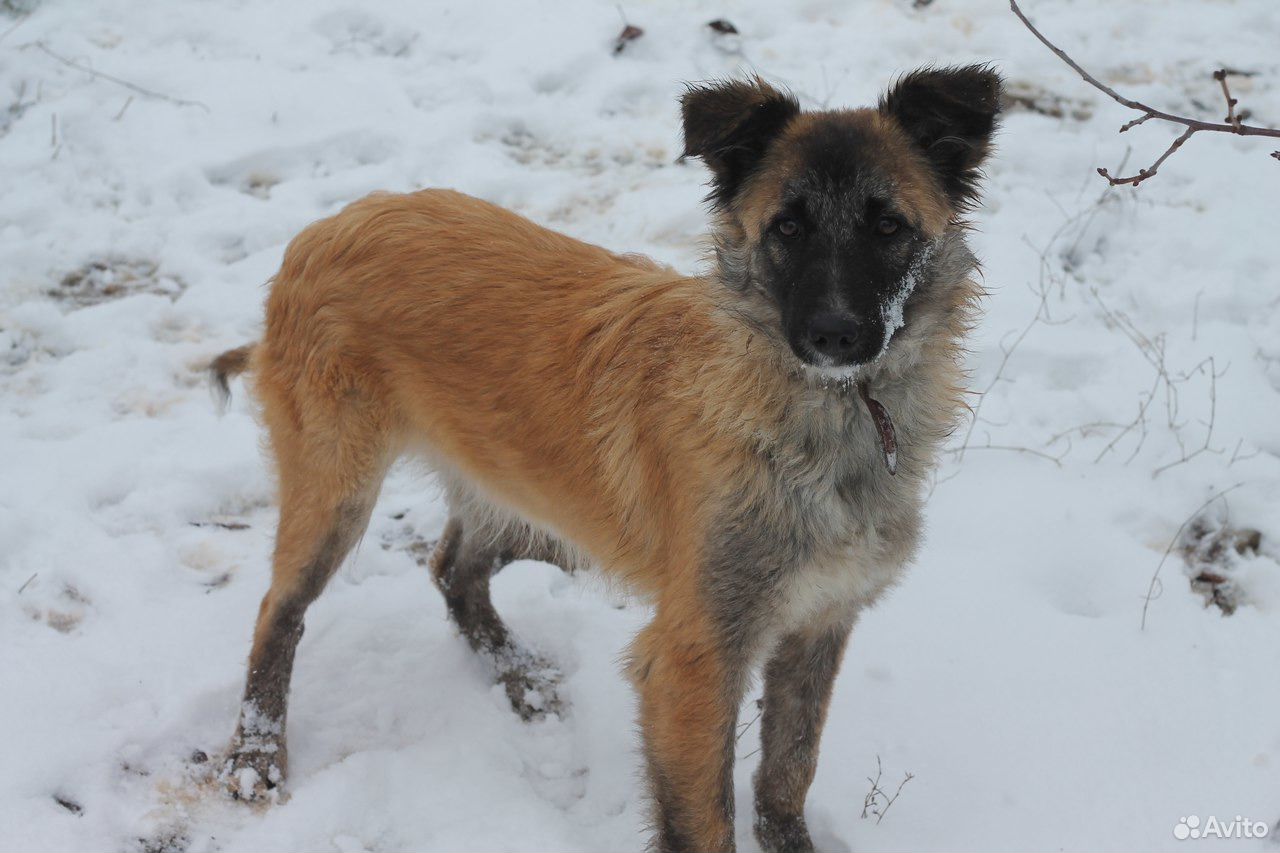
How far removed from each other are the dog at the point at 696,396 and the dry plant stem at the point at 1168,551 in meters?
1.38

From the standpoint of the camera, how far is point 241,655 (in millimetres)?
3879

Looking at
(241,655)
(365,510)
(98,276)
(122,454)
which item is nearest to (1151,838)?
(365,510)

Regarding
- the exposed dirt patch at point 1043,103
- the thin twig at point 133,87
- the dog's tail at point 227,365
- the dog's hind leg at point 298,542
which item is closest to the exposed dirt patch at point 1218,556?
the dog's hind leg at point 298,542

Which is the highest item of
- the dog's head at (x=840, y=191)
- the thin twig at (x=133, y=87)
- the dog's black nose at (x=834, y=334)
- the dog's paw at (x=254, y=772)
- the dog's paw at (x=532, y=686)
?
the dog's head at (x=840, y=191)

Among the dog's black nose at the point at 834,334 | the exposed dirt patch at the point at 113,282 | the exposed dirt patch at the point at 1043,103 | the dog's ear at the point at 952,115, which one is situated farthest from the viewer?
the exposed dirt patch at the point at 1043,103

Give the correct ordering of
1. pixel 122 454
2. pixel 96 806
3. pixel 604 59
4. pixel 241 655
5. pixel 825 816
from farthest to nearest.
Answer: pixel 604 59 → pixel 122 454 → pixel 241 655 → pixel 825 816 → pixel 96 806

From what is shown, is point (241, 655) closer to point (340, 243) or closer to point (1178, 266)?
point (340, 243)

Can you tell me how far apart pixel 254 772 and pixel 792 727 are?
1.73m

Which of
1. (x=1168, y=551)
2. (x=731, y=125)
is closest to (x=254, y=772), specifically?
Result: (x=731, y=125)

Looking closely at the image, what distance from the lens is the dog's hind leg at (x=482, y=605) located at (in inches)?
156

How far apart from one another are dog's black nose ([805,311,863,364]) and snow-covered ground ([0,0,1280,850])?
1670mm

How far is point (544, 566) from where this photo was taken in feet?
15.0

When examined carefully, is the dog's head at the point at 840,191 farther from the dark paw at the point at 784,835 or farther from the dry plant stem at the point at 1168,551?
the dry plant stem at the point at 1168,551

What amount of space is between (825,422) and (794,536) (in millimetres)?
336
